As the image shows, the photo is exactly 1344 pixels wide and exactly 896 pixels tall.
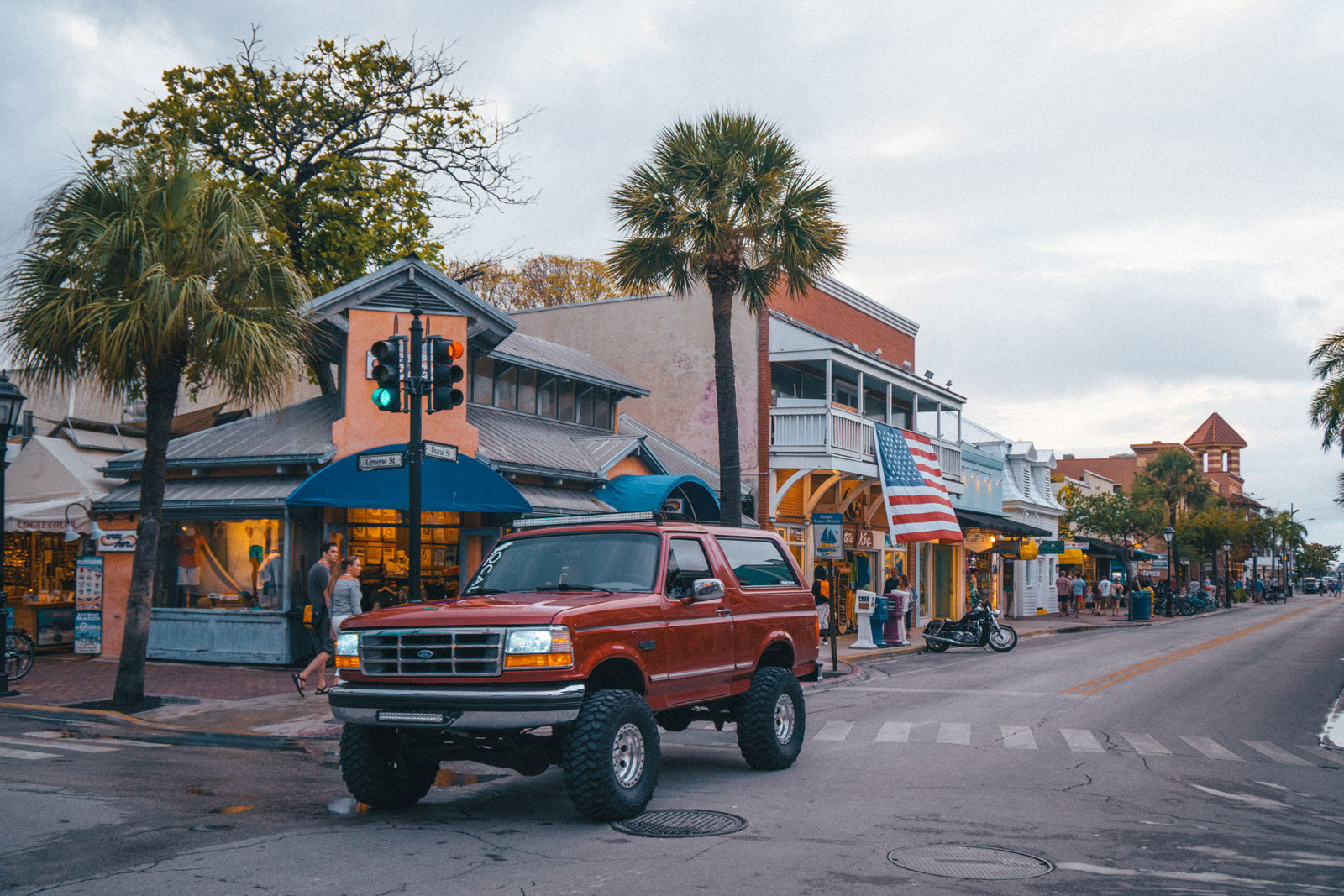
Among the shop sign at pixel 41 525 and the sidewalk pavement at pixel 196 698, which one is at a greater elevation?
the shop sign at pixel 41 525

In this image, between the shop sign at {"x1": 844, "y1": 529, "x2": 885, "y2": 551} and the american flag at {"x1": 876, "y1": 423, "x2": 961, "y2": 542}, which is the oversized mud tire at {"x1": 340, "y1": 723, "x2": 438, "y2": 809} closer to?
the american flag at {"x1": 876, "y1": 423, "x2": 961, "y2": 542}

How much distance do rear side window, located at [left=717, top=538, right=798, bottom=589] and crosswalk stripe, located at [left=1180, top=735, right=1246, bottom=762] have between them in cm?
462

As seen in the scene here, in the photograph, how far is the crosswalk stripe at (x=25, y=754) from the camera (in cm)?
1037

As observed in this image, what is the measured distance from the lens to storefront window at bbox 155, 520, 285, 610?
1888 cm

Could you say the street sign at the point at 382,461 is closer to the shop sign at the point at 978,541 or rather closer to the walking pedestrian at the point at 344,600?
the walking pedestrian at the point at 344,600

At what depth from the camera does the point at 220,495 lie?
18.7 metres

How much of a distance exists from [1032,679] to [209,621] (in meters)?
13.5

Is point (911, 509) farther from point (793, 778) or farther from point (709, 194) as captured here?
point (793, 778)

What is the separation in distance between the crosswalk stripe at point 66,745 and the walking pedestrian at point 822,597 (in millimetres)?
14906

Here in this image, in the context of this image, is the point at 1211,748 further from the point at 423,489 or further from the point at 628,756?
the point at 423,489

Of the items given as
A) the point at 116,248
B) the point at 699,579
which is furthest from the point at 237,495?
the point at 699,579

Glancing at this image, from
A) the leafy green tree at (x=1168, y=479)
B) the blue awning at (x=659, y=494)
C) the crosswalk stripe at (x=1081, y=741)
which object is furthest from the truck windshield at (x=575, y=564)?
the leafy green tree at (x=1168, y=479)

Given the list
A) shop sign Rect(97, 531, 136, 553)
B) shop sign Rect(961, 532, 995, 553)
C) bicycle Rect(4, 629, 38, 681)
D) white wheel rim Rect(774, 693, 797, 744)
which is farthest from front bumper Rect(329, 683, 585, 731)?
shop sign Rect(961, 532, 995, 553)

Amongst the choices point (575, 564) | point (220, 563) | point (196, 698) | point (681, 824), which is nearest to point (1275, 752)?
point (681, 824)
